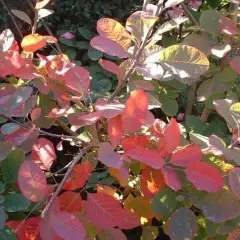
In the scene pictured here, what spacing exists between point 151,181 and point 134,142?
142 millimetres

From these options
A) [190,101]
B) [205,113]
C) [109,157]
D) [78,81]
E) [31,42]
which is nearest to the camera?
[109,157]

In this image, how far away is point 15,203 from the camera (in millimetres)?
932

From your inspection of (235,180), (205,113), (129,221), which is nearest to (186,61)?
(235,180)

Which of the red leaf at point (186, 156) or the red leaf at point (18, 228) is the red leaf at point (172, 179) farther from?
the red leaf at point (18, 228)

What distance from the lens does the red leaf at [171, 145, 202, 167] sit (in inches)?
34.9

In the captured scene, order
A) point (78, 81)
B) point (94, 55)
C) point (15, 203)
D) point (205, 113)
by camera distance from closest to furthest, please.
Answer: point (15, 203) < point (78, 81) < point (205, 113) < point (94, 55)

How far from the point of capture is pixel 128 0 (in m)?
2.09

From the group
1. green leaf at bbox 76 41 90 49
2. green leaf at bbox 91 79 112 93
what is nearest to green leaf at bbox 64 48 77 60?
green leaf at bbox 76 41 90 49

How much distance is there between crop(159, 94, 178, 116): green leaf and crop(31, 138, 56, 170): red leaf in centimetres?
45

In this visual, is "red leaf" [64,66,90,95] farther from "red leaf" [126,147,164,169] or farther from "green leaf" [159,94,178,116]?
"green leaf" [159,94,178,116]

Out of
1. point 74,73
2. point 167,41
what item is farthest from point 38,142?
point 167,41

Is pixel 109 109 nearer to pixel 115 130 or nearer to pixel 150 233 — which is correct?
pixel 115 130

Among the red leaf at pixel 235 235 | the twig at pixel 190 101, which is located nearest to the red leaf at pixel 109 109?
the red leaf at pixel 235 235

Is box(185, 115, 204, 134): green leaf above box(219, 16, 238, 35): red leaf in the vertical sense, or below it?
below
